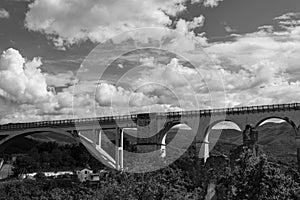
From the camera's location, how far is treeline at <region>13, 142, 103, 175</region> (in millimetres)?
65250

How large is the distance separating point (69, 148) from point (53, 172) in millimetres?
15595

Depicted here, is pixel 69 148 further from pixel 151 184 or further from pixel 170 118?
pixel 151 184

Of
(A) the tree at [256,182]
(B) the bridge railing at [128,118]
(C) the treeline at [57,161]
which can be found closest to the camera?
(A) the tree at [256,182]

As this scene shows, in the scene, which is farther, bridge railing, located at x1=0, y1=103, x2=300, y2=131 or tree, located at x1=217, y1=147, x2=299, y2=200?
bridge railing, located at x1=0, y1=103, x2=300, y2=131

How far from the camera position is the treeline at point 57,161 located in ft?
214

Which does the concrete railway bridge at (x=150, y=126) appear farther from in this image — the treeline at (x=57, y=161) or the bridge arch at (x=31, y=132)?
the treeline at (x=57, y=161)

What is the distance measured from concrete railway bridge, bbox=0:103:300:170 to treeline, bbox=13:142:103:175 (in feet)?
12.6

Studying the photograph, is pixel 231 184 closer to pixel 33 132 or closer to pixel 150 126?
pixel 150 126

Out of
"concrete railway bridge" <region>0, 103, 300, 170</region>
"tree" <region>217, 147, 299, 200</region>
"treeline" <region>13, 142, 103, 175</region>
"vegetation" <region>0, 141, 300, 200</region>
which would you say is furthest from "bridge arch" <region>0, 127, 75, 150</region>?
"tree" <region>217, 147, 299, 200</region>

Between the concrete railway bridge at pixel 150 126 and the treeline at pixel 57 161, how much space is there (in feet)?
12.6

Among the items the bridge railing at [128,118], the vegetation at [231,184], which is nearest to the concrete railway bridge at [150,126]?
the bridge railing at [128,118]

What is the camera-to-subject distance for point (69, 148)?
77250 millimetres

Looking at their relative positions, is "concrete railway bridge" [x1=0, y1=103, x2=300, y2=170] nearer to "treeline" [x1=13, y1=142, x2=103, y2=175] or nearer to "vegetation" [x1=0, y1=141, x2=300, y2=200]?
"treeline" [x1=13, y1=142, x2=103, y2=175]

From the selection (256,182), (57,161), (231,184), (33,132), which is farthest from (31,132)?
(256,182)
